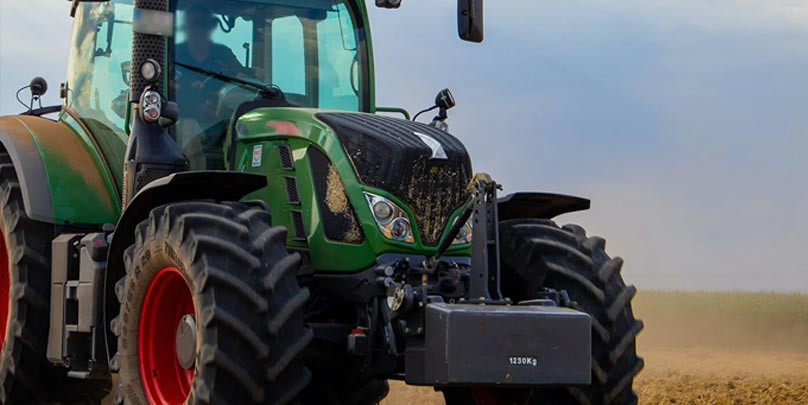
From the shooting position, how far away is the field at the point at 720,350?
1160cm

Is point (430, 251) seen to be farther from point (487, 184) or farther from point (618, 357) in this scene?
point (618, 357)

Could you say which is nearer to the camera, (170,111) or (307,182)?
(307,182)

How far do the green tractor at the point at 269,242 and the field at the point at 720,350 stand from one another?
3667 mm

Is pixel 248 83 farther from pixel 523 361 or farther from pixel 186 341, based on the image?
pixel 523 361

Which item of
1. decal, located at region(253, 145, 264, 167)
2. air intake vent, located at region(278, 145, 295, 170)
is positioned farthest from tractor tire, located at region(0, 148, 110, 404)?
air intake vent, located at region(278, 145, 295, 170)

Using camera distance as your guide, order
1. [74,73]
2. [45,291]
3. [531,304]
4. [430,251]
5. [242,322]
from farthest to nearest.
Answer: [74,73]
[45,291]
[430,251]
[531,304]
[242,322]

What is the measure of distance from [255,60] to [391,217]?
1.92 meters

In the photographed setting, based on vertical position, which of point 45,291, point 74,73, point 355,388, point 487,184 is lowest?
point 355,388

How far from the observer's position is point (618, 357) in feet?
24.2

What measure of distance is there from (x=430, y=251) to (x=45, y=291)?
2.94 meters

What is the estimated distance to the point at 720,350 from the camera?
19016 mm

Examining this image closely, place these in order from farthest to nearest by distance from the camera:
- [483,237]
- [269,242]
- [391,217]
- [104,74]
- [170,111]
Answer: [104,74] < [170,111] < [391,217] < [483,237] < [269,242]

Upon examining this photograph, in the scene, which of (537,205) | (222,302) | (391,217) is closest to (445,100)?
(537,205)

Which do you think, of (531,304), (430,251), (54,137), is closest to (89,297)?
(54,137)
